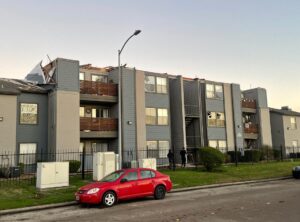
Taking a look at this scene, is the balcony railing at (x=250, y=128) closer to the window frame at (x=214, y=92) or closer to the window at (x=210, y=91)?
the window frame at (x=214, y=92)

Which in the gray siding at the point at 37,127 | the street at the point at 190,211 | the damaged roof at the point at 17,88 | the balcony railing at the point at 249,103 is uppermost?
the balcony railing at the point at 249,103

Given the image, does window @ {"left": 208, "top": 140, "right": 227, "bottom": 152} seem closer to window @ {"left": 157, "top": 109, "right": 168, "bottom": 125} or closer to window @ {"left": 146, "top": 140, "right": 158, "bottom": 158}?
window @ {"left": 157, "top": 109, "right": 168, "bottom": 125}

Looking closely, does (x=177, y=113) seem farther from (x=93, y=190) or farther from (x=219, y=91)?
(x=93, y=190)

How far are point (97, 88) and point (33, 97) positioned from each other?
505 centimetres

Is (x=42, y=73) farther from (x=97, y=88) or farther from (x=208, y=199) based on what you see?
(x=208, y=199)

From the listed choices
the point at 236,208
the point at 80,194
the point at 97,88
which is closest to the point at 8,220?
the point at 80,194

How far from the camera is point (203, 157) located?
2520 centimetres

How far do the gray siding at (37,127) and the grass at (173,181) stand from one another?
6.65m

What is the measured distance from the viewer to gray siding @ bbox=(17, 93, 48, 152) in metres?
25.8

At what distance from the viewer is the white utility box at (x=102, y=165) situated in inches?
767

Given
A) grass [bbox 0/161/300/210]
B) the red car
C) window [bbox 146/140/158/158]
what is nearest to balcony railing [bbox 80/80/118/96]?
window [bbox 146/140/158/158]

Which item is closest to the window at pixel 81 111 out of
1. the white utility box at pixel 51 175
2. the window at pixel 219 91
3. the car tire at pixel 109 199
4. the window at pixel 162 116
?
the window at pixel 162 116

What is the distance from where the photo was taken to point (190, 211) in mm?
11445

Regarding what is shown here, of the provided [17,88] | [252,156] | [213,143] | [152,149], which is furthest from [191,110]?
[17,88]
